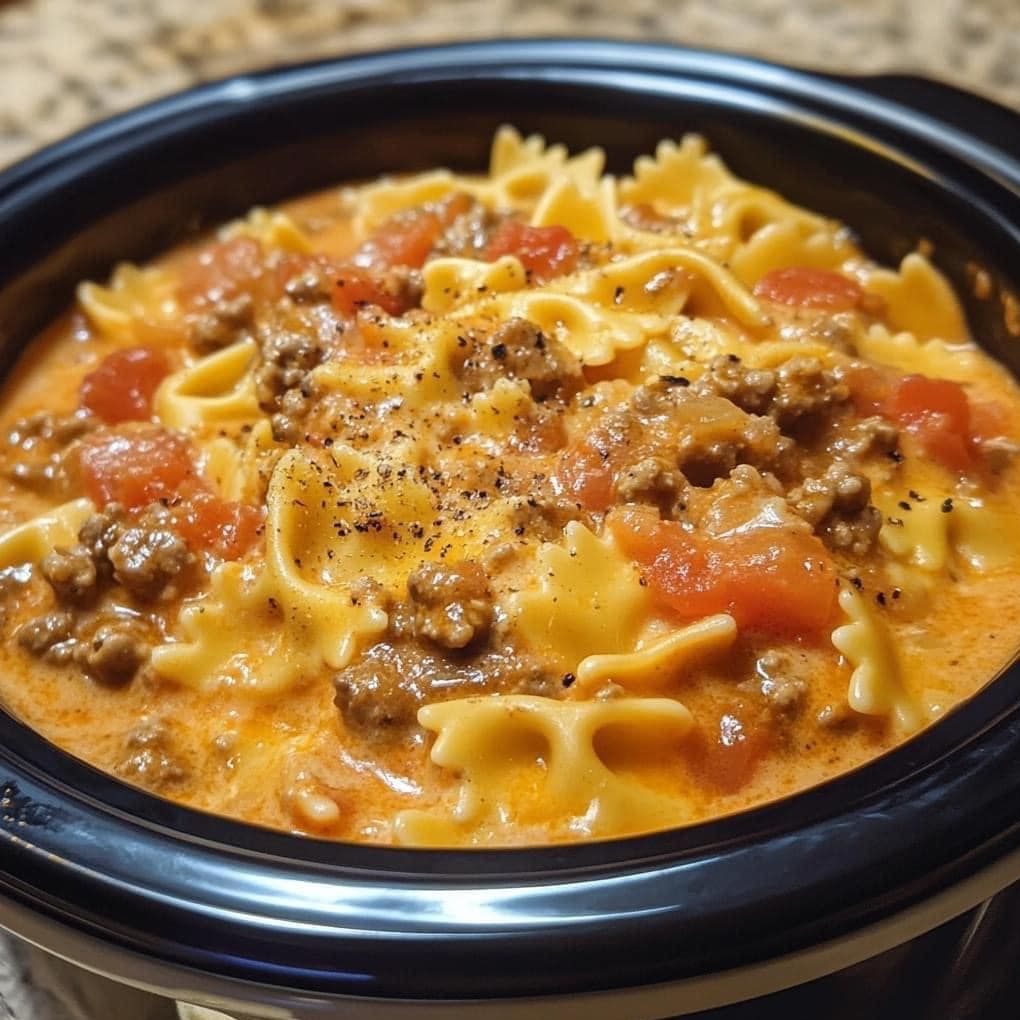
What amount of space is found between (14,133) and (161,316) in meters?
2.32

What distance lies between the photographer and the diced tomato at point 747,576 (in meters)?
2.59

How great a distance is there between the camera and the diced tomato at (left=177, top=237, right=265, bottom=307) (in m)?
3.96

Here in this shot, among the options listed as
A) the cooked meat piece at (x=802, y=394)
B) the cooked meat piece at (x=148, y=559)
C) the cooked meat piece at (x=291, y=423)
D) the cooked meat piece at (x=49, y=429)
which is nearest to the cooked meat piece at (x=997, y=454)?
the cooked meat piece at (x=802, y=394)

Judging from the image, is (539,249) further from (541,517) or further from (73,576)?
(73,576)

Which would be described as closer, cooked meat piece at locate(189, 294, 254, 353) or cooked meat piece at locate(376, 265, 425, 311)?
cooked meat piece at locate(376, 265, 425, 311)

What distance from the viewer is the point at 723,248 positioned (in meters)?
3.76

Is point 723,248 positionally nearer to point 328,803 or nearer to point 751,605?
point 751,605

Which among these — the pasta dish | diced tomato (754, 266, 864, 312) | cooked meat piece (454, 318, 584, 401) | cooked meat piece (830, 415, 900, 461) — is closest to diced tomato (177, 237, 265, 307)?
the pasta dish

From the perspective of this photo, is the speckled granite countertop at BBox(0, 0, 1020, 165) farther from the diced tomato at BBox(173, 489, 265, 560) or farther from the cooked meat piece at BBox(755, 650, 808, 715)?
the cooked meat piece at BBox(755, 650, 808, 715)

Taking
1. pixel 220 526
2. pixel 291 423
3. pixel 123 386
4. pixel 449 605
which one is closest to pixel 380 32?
pixel 123 386

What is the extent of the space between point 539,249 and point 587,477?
1.09 m

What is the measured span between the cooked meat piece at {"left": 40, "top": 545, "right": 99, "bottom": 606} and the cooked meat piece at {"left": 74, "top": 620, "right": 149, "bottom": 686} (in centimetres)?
15

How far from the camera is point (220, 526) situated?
120 inches

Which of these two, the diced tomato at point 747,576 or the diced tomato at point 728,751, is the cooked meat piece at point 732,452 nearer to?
the diced tomato at point 747,576
